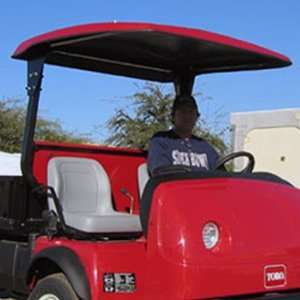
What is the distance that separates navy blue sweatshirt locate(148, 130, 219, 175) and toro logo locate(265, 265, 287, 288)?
3.38 ft

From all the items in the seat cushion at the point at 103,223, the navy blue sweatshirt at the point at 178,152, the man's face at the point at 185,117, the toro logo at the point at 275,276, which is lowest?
the toro logo at the point at 275,276

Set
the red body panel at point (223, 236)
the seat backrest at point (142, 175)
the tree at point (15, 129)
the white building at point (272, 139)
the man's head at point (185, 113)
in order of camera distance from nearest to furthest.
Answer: the red body panel at point (223, 236) → the man's head at point (185, 113) → the seat backrest at point (142, 175) → the white building at point (272, 139) → the tree at point (15, 129)

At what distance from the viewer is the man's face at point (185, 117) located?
574cm

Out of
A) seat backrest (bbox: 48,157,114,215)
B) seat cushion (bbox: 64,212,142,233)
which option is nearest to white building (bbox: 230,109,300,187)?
seat backrest (bbox: 48,157,114,215)

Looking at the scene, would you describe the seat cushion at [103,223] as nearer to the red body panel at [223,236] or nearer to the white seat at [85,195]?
the white seat at [85,195]

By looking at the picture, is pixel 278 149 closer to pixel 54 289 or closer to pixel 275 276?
pixel 275 276

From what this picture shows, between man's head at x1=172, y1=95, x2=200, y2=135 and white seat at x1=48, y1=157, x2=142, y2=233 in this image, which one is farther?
man's head at x1=172, y1=95, x2=200, y2=135

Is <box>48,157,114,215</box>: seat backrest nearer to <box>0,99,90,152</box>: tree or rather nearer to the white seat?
the white seat

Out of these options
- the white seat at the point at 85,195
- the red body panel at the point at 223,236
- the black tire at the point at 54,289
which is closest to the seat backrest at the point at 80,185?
the white seat at the point at 85,195

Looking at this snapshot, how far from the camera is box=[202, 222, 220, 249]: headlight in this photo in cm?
442

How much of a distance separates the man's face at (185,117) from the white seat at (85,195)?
0.73 m

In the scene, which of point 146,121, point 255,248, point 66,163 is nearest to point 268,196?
point 255,248

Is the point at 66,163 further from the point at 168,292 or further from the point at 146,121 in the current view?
the point at 146,121

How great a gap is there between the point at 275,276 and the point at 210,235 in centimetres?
50
